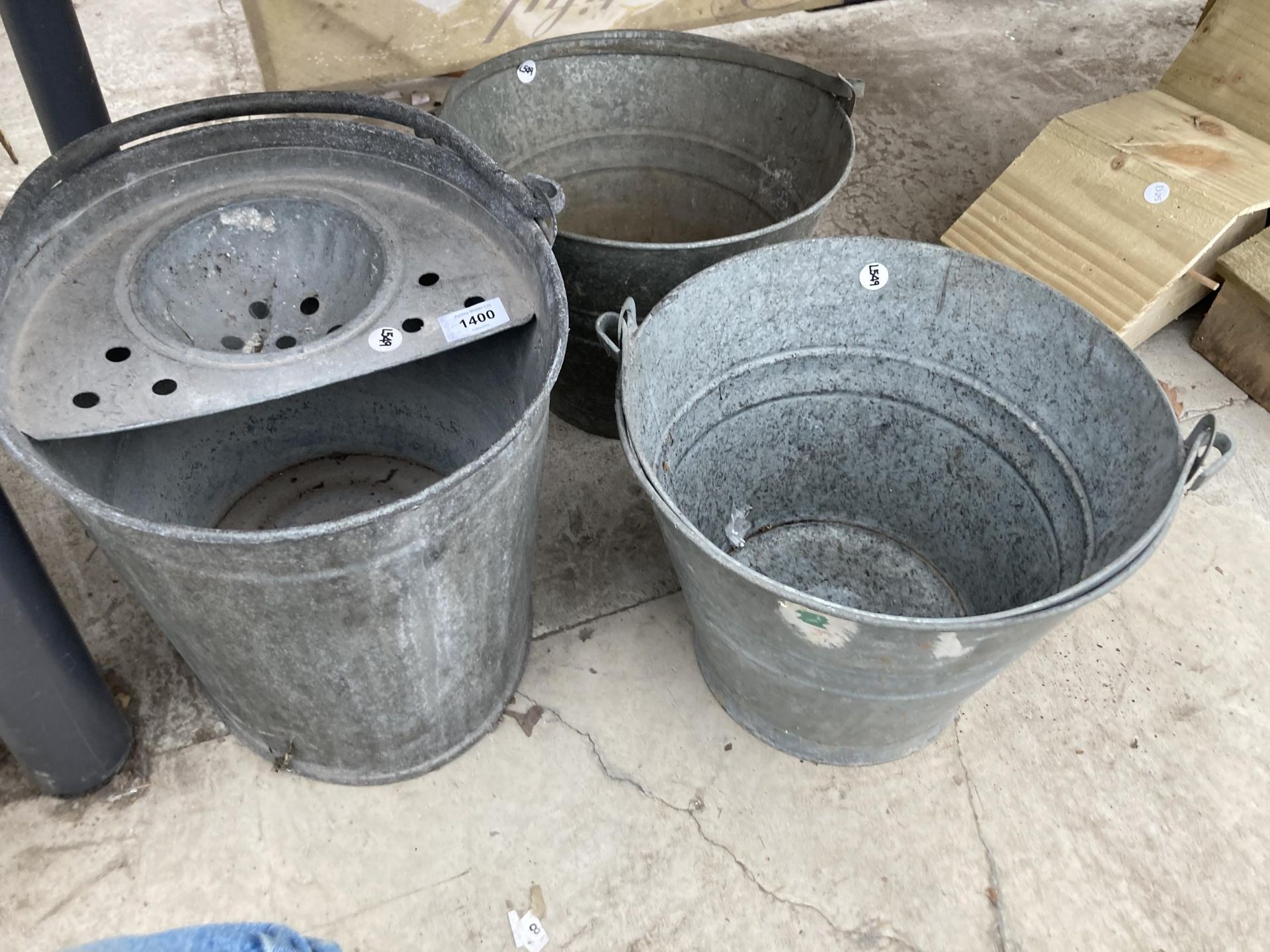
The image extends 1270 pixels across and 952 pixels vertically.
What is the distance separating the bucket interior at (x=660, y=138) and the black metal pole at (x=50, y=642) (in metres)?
0.78

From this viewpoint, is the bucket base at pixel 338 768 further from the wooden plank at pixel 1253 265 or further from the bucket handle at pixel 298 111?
the wooden plank at pixel 1253 265

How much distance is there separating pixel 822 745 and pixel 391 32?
111 inches

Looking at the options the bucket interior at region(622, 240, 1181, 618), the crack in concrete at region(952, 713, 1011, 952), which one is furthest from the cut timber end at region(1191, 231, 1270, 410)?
the crack in concrete at region(952, 713, 1011, 952)

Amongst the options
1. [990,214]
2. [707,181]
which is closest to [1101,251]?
[990,214]

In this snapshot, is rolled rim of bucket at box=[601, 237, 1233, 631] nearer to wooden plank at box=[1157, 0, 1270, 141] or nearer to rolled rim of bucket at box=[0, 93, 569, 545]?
rolled rim of bucket at box=[0, 93, 569, 545]

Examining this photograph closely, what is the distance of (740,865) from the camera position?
1.62m

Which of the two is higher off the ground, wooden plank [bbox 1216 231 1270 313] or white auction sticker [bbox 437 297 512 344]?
white auction sticker [bbox 437 297 512 344]

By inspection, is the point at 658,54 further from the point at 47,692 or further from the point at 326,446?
the point at 47,692

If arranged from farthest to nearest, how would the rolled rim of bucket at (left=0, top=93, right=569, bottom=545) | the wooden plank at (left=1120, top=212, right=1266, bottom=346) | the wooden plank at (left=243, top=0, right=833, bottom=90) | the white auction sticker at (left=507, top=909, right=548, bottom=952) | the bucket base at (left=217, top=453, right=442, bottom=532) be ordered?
the wooden plank at (left=243, top=0, right=833, bottom=90), the wooden plank at (left=1120, top=212, right=1266, bottom=346), the bucket base at (left=217, top=453, right=442, bottom=532), the white auction sticker at (left=507, top=909, right=548, bottom=952), the rolled rim of bucket at (left=0, top=93, right=569, bottom=545)

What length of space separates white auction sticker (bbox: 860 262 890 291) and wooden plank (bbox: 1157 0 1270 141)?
1.50 m

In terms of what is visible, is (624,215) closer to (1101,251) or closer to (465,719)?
(1101,251)

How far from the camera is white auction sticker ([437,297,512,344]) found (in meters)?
1.32

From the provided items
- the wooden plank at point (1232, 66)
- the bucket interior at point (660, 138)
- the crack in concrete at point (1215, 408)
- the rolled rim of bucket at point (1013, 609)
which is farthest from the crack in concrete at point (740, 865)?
the wooden plank at point (1232, 66)

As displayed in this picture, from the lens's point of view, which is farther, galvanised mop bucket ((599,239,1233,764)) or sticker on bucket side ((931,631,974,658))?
galvanised mop bucket ((599,239,1233,764))
